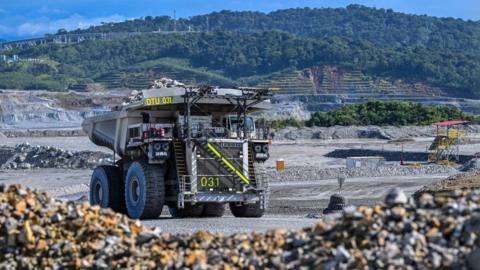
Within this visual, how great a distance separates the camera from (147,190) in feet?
57.7

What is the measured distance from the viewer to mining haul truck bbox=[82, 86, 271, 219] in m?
17.7

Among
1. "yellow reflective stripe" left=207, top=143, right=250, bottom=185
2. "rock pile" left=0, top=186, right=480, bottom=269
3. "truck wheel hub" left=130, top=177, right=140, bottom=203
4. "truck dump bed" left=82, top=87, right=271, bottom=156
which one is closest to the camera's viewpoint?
"rock pile" left=0, top=186, right=480, bottom=269

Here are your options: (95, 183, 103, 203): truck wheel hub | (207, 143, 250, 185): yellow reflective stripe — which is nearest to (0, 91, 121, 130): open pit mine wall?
(95, 183, 103, 203): truck wheel hub

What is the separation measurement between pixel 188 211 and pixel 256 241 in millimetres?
11586

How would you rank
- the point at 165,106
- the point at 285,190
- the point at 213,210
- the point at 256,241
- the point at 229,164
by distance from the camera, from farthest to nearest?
1. the point at 285,190
2. the point at 213,210
3. the point at 165,106
4. the point at 229,164
5. the point at 256,241

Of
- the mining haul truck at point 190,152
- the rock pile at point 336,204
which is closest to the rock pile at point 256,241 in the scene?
the mining haul truck at point 190,152

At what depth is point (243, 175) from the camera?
59.3 ft

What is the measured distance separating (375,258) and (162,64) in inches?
7073

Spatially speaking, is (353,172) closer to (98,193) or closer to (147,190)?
(98,193)

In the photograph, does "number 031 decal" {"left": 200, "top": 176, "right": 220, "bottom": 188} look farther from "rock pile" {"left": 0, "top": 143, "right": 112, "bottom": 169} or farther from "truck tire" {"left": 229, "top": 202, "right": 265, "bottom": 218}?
"rock pile" {"left": 0, "top": 143, "right": 112, "bottom": 169}

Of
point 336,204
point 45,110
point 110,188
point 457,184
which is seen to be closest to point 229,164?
point 110,188

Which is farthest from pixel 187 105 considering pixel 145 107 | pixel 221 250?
pixel 221 250

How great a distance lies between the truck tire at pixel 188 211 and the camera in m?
19.2

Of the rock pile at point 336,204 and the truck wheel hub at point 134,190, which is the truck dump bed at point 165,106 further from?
the rock pile at point 336,204
